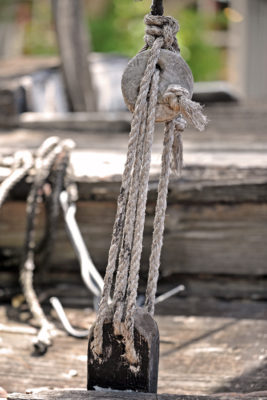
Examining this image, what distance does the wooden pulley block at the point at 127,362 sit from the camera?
1.14 meters

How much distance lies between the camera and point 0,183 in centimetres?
198

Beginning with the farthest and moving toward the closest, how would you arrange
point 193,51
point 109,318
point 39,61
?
point 193,51, point 39,61, point 109,318

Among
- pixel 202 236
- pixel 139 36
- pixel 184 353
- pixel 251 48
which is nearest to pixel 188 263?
pixel 202 236

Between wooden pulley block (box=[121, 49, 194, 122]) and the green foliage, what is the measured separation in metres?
7.38

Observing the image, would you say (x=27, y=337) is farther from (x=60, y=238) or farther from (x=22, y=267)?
(x=60, y=238)

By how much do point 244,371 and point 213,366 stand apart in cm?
7

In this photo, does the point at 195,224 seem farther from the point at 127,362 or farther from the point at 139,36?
the point at 139,36

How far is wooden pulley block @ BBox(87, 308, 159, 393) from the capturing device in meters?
1.14

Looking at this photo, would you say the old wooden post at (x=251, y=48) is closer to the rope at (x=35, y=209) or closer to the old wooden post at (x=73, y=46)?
the old wooden post at (x=73, y=46)

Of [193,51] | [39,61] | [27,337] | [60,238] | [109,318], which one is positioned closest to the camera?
[109,318]

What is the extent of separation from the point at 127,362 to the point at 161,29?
0.61 meters

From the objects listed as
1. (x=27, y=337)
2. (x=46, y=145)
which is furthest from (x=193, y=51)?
(x=27, y=337)

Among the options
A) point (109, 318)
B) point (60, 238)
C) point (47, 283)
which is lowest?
point (47, 283)

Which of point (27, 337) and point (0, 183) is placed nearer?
point (27, 337)
